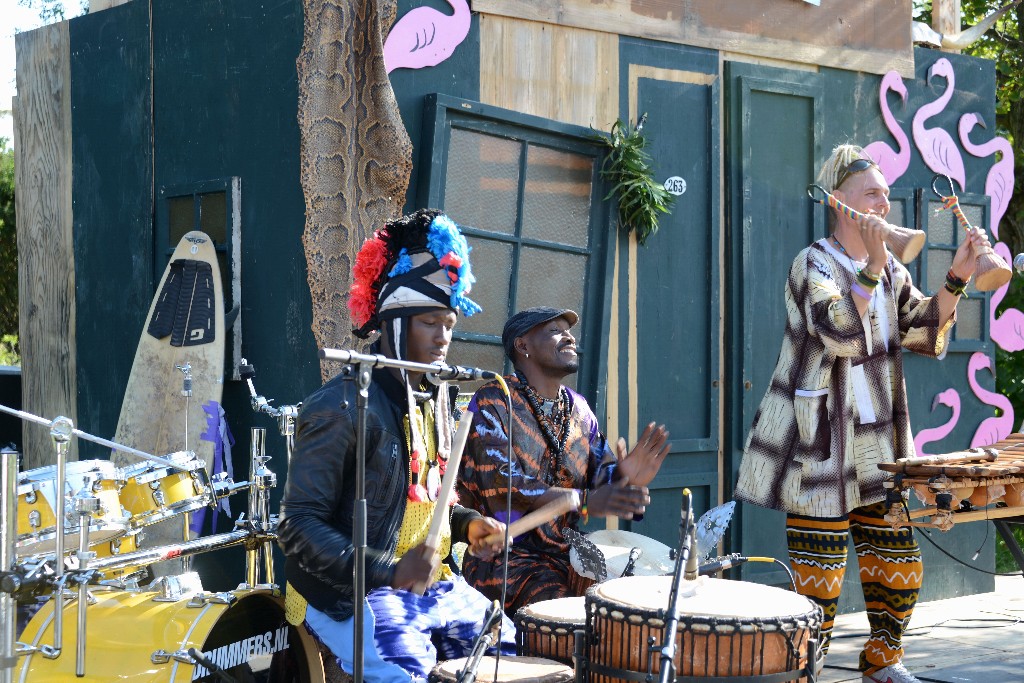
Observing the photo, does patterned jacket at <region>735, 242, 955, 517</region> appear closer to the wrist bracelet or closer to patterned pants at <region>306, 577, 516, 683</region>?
the wrist bracelet

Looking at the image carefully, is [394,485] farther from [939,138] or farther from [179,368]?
[939,138]

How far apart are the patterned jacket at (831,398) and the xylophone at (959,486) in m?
0.20

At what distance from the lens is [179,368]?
19.4ft

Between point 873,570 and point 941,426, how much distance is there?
2.79 meters

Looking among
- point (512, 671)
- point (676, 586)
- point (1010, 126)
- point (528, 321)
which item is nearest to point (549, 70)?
point (528, 321)

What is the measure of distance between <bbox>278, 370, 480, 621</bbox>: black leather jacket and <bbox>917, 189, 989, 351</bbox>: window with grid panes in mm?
4861

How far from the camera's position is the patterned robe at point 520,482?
461 cm

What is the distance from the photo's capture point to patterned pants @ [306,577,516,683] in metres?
3.54

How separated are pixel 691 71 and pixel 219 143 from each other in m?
→ 2.52

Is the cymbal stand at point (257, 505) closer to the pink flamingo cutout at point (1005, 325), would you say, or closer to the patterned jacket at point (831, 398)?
the patterned jacket at point (831, 398)

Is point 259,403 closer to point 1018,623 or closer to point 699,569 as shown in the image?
point 699,569

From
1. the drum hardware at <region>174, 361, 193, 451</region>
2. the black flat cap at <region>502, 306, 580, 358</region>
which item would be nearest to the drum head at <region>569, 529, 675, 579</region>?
the black flat cap at <region>502, 306, 580, 358</region>

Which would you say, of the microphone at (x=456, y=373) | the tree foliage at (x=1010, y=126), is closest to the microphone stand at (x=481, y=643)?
the microphone at (x=456, y=373)

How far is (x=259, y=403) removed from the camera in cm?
486
